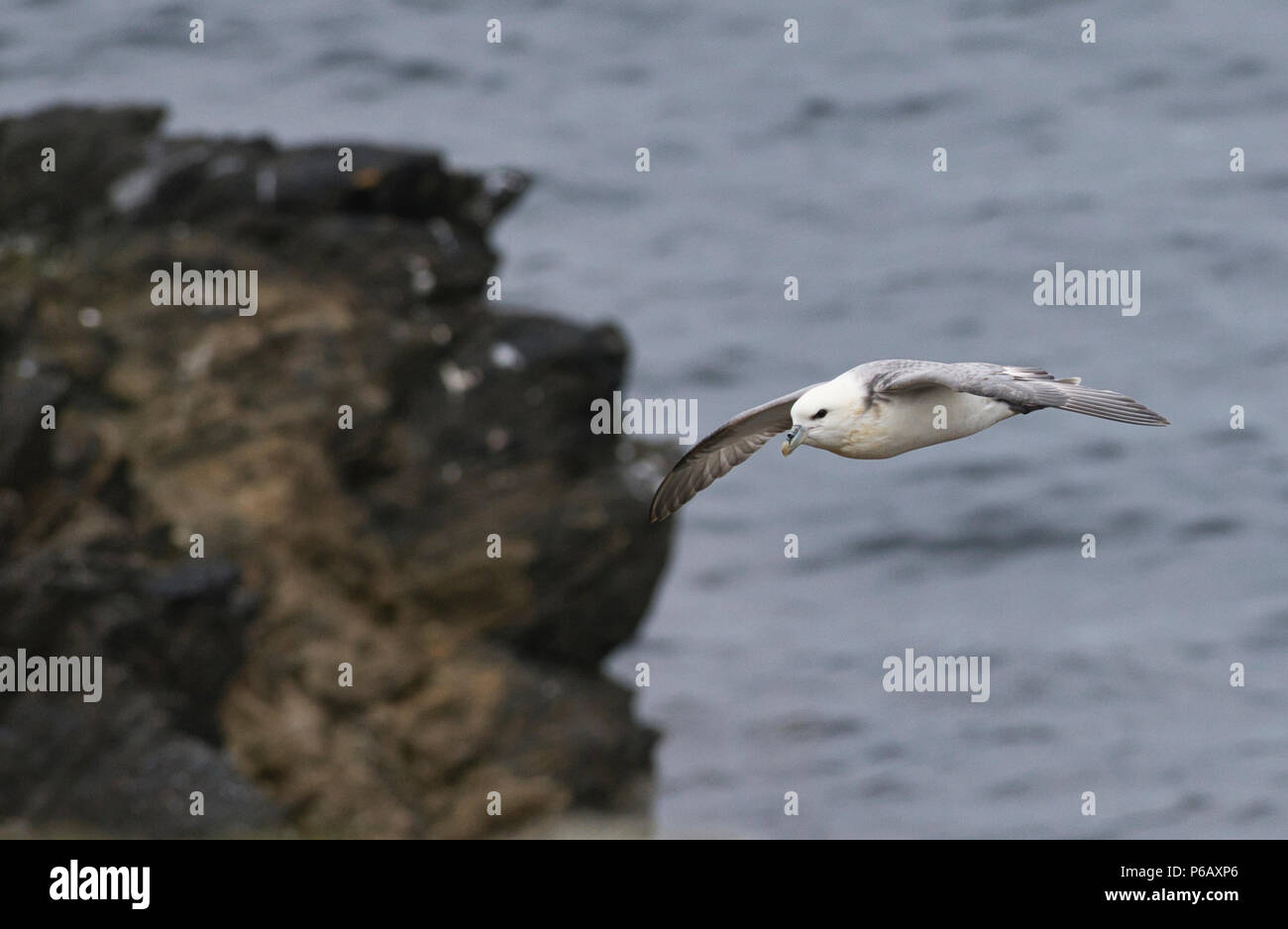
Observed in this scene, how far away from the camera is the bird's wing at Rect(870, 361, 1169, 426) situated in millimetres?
6547

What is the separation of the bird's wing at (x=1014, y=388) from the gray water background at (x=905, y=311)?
8953 mm

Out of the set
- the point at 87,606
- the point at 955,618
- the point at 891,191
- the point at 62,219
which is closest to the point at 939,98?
the point at 891,191

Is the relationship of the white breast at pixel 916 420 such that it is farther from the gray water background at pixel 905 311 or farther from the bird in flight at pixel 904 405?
the gray water background at pixel 905 311

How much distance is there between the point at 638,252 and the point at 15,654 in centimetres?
2623

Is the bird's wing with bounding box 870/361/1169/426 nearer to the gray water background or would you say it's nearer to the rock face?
the rock face

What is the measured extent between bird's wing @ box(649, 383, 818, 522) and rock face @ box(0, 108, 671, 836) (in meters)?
5.72

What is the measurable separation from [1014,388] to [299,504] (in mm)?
9083

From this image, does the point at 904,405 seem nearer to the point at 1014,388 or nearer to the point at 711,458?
the point at 1014,388

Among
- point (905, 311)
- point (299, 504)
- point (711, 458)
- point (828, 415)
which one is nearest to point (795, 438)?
point (828, 415)

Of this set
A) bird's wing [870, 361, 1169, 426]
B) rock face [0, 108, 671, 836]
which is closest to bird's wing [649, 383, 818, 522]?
bird's wing [870, 361, 1169, 426]

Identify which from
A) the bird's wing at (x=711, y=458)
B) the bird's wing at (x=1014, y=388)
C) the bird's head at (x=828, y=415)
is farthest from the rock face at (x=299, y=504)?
the bird's wing at (x=1014, y=388)

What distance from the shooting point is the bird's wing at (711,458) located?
8492mm

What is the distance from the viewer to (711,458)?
28.7 ft
